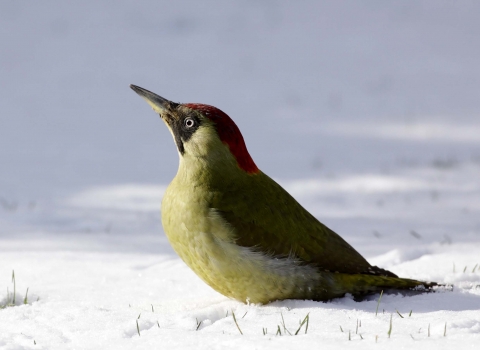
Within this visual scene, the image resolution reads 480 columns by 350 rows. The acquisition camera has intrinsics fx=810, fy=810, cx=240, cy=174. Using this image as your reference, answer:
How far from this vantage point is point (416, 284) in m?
4.52

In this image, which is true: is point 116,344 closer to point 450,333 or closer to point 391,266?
point 450,333

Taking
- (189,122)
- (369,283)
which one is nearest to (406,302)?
(369,283)

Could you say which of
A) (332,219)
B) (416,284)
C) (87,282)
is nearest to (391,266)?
(416,284)

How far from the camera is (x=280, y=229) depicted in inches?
169

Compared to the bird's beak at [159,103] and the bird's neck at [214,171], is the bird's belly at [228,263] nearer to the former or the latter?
the bird's neck at [214,171]

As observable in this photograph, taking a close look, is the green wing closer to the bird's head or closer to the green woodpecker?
the green woodpecker

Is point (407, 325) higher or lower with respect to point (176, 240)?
lower

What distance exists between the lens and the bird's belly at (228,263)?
13.5 feet

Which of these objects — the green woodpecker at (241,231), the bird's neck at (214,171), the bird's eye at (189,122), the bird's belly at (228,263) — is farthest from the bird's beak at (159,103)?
the bird's belly at (228,263)

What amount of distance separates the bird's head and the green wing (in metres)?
0.15

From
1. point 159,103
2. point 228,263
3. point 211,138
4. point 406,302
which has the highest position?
point 159,103

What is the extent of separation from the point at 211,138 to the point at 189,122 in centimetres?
18

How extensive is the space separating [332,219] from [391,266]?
163cm

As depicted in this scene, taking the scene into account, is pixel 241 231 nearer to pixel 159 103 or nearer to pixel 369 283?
pixel 369 283
